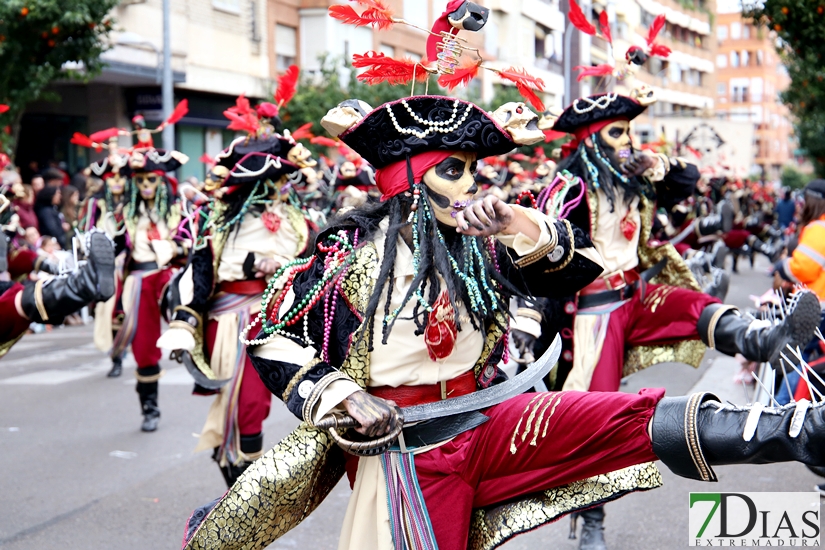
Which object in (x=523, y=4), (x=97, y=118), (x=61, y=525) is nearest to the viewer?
(x=61, y=525)

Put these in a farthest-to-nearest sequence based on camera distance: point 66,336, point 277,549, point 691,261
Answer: point 66,336, point 691,261, point 277,549

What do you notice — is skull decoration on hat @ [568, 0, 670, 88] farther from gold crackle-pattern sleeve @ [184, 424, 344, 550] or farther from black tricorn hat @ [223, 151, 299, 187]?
gold crackle-pattern sleeve @ [184, 424, 344, 550]

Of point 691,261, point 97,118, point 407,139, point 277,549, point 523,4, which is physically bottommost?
point 277,549

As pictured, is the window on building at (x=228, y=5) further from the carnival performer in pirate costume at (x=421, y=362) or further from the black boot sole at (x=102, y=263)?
the carnival performer in pirate costume at (x=421, y=362)

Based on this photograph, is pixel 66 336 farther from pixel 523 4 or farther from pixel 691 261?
pixel 523 4

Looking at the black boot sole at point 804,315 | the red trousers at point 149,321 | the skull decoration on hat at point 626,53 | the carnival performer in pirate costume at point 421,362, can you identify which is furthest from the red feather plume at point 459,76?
the red trousers at point 149,321

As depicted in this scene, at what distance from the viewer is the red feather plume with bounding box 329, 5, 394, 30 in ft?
9.99

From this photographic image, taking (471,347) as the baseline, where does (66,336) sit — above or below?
below

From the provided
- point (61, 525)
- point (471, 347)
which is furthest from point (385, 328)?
point (61, 525)

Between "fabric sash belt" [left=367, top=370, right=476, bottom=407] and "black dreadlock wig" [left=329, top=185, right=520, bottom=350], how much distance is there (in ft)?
0.58

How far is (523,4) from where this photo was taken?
3481cm

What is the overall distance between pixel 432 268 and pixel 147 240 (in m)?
5.72

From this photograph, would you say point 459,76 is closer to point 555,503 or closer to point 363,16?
point 363,16

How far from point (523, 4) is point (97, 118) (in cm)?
1974
